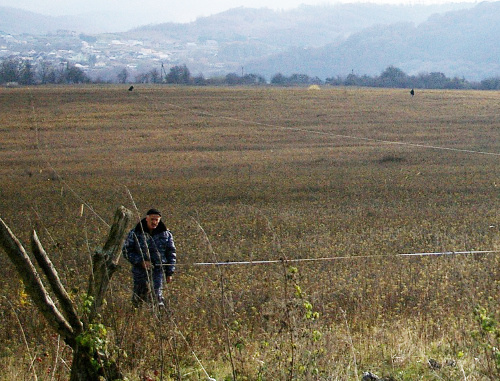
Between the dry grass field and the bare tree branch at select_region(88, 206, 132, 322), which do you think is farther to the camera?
the dry grass field

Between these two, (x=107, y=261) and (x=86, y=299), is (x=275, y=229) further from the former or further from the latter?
(x=86, y=299)

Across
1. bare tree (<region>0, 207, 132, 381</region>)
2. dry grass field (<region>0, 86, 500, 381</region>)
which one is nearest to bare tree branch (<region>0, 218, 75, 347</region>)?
bare tree (<region>0, 207, 132, 381</region>)

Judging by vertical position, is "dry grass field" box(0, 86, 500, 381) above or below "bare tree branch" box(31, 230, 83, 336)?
below

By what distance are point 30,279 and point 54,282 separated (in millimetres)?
122

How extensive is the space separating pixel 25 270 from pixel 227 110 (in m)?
55.9

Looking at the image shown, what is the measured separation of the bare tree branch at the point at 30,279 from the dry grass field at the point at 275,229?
1.26ft

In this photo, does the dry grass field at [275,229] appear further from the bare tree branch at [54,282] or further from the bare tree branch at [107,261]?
the bare tree branch at [54,282]

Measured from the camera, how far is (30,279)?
12.6 feet

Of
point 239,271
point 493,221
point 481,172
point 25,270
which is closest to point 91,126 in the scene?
point 481,172

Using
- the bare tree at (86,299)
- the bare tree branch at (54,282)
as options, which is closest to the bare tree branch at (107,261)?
the bare tree at (86,299)

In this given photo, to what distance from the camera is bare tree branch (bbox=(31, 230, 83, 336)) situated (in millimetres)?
3842

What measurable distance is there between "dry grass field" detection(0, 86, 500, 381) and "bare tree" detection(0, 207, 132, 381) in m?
0.29

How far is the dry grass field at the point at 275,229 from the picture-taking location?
196 inches

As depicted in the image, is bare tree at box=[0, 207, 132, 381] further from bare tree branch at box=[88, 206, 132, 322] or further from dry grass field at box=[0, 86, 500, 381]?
dry grass field at box=[0, 86, 500, 381]
